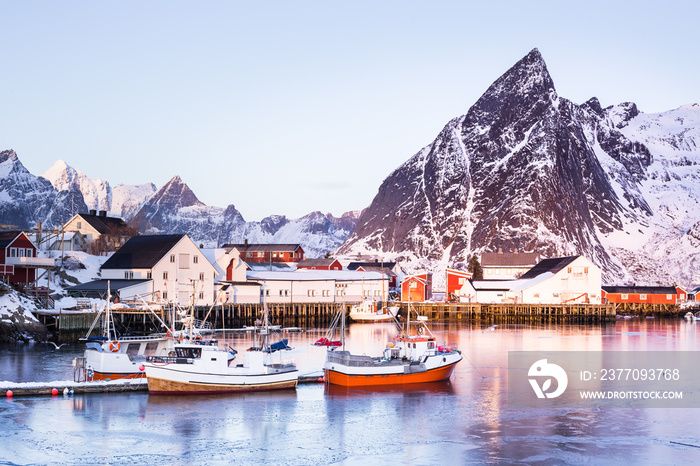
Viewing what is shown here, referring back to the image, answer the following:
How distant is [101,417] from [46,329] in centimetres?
3587

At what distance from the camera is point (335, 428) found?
33250 millimetres

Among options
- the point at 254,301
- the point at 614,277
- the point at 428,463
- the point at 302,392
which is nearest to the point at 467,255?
the point at 614,277

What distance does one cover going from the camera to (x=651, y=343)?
70500 millimetres

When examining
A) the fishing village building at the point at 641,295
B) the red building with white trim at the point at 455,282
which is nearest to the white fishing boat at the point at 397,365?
the red building with white trim at the point at 455,282

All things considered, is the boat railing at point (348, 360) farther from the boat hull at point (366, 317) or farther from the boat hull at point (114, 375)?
the boat hull at point (366, 317)

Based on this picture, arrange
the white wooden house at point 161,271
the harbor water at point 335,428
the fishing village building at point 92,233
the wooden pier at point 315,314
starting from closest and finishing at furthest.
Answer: the harbor water at point 335,428
the wooden pier at point 315,314
the white wooden house at point 161,271
the fishing village building at point 92,233

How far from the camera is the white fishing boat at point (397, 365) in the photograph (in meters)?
43.5

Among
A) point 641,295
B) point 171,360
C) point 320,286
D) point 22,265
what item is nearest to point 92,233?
point 320,286

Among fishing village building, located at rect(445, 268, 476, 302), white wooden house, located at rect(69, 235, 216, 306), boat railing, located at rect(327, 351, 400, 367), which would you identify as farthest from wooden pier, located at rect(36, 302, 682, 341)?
boat railing, located at rect(327, 351, 400, 367)

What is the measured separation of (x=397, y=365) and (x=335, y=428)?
12116mm

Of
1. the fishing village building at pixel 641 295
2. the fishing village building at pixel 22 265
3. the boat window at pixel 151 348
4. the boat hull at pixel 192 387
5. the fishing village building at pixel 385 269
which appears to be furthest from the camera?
the fishing village building at pixel 385 269

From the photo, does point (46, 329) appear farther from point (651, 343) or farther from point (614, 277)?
point (614, 277)

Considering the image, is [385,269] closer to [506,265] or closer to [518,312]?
[506,265]

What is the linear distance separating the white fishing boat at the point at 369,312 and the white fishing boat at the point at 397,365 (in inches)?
2135
